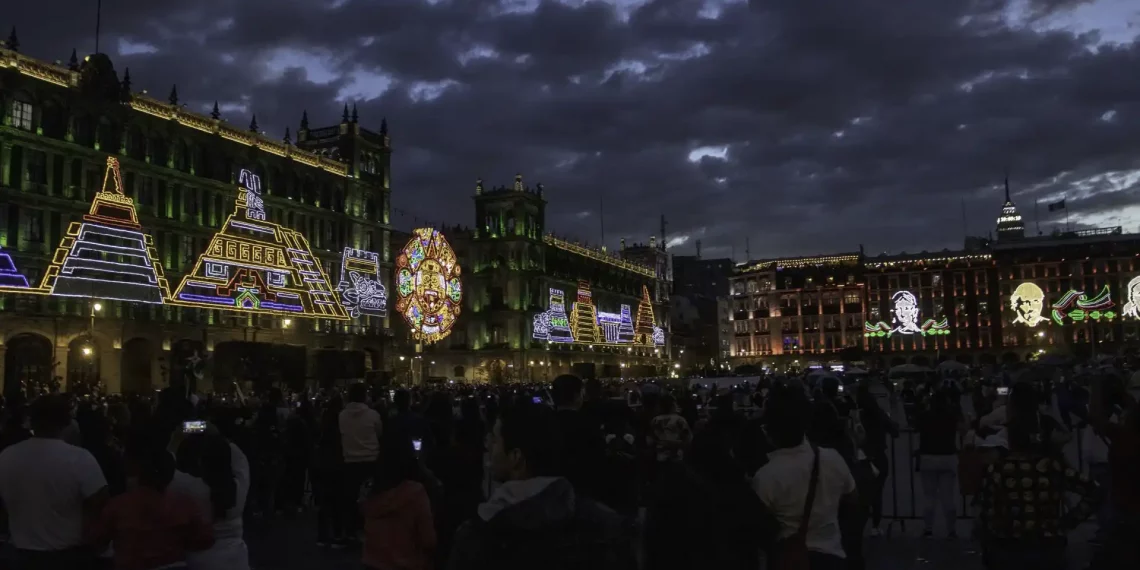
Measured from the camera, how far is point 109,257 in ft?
147

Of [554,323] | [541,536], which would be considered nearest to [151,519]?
[541,536]

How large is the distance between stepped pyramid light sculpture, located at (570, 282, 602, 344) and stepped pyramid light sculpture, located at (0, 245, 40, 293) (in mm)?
50304

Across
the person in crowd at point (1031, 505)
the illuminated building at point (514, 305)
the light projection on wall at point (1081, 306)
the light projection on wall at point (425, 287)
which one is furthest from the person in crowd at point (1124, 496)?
the light projection on wall at point (1081, 306)

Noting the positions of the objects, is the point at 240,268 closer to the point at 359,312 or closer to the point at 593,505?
the point at 359,312

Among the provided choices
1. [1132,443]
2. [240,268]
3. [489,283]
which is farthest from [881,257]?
[1132,443]

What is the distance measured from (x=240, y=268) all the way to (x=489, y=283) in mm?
35594

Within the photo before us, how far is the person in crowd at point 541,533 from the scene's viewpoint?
353 centimetres

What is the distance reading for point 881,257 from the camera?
402 ft

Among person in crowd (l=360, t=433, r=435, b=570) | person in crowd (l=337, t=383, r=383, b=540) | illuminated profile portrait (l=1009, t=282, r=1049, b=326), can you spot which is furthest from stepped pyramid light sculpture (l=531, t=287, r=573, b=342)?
person in crowd (l=360, t=433, r=435, b=570)

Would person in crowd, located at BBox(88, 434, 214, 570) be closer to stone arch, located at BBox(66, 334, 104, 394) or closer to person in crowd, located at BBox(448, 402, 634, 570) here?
person in crowd, located at BBox(448, 402, 634, 570)

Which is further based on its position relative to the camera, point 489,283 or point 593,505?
point 489,283

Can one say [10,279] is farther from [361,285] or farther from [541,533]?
[541,533]

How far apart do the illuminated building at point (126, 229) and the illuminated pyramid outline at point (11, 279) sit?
0.08 m

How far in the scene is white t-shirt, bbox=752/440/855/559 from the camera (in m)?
5.36
